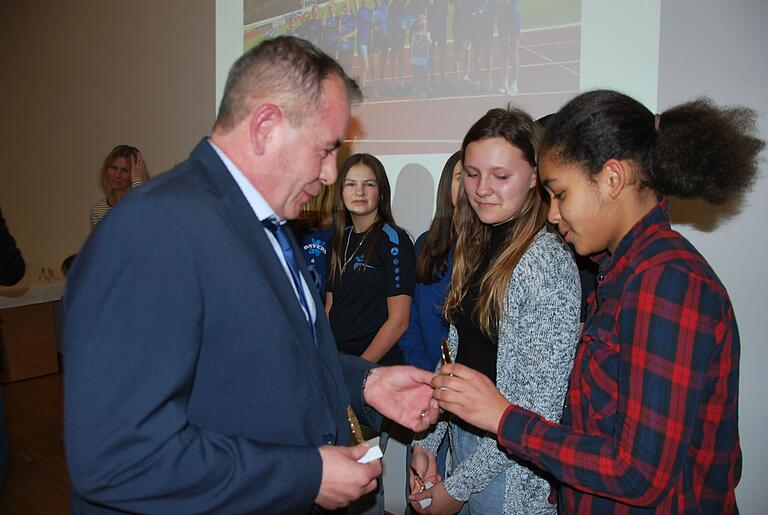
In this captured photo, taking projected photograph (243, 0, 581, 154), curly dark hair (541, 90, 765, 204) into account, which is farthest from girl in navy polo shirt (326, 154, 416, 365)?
curly dark hair (541, 90, 765, 204)

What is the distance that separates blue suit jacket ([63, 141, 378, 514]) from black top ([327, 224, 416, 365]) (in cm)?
168

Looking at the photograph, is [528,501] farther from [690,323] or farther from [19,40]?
[19,40]

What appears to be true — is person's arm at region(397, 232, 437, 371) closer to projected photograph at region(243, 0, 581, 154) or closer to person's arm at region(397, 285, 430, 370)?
person's arm at region(397, 285, 430, 370)

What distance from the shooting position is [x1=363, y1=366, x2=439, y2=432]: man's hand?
136cm

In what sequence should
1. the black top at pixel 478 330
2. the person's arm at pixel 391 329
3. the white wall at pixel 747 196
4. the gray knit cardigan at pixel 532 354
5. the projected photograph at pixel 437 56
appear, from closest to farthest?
the gray knit cardigan at pixel 532 354, the black top at pixel 478 330, the white wall at pixel 747 196, the projected photograph at pixel 437 56, the person's arm at pixel 391 329

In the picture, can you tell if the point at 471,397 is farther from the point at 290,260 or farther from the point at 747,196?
the point at 747,196

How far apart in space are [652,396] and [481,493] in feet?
2.26

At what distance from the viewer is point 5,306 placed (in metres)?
4.47

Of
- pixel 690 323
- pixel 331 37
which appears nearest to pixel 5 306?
pixel 331 37

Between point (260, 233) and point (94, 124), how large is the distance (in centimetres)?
537

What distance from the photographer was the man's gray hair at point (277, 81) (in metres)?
0.97

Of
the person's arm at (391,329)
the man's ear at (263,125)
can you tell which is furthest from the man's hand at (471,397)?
the person's arm at (391,329)

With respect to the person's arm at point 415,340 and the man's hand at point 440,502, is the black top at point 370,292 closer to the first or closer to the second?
the person's arm at point 415,340

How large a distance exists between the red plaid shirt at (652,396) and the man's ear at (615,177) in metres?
0.07
